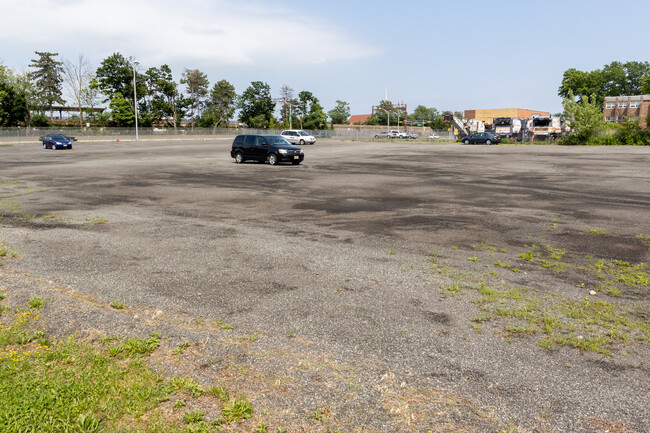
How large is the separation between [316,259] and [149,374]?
422cm

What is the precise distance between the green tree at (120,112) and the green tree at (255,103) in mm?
33548

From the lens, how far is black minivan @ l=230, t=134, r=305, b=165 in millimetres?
28266

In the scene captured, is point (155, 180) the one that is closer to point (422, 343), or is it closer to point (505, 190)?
point (505, 190)

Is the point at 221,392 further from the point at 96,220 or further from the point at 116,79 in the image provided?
the point at 116,79

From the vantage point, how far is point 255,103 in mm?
121250

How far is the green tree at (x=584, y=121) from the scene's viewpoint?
168 feet

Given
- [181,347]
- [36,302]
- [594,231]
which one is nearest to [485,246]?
[594,231]

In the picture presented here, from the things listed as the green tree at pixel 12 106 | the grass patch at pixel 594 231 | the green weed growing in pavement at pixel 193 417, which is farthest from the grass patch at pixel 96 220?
the green tree at pixel 12 106

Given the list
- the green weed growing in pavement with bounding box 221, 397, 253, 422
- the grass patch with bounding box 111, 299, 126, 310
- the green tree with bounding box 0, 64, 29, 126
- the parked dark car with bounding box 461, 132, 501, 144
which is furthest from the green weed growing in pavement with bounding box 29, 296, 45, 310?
the green tree with bounding box 0, 64, 29, 126

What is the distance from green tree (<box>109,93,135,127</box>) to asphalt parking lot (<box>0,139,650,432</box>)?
83226 mm

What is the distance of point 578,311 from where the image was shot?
574 centimetres

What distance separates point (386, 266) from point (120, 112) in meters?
98.1

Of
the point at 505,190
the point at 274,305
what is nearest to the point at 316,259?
the point at 274,305

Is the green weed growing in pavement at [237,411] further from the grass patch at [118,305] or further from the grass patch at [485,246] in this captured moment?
the grass patch at [485,246]
